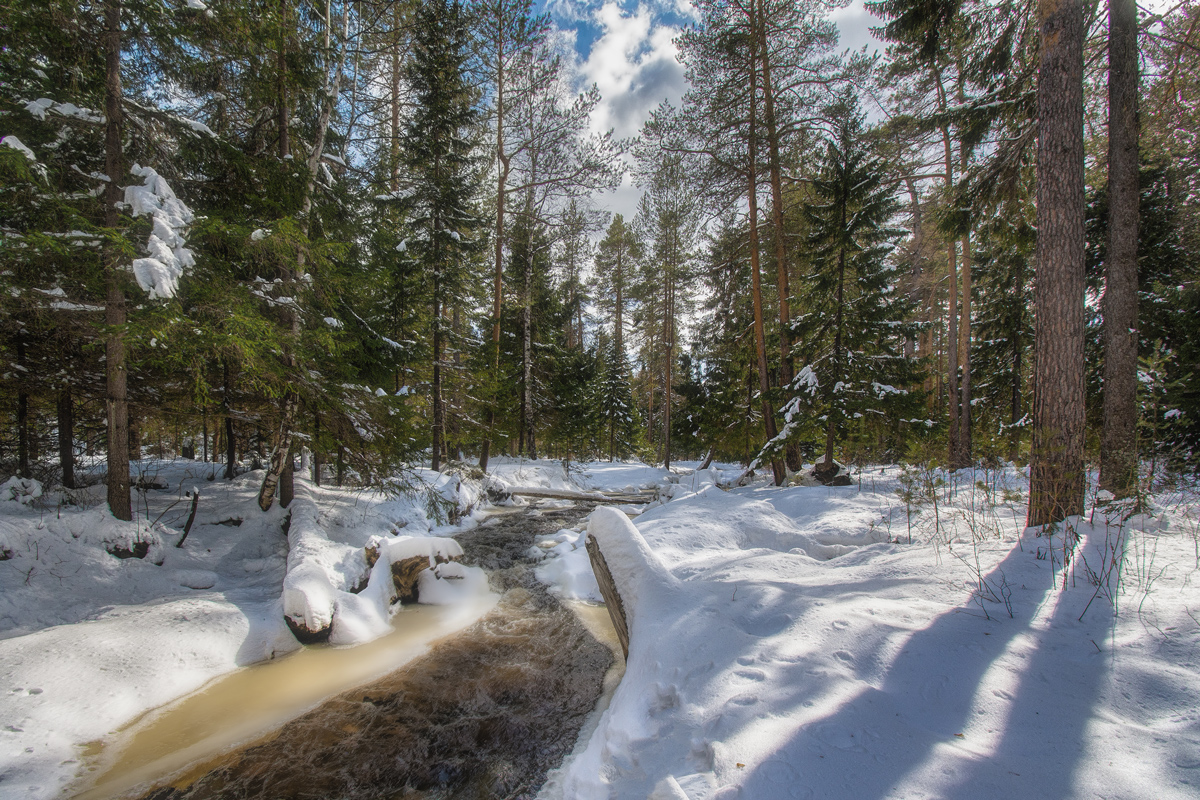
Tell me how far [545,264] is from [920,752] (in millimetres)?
20166

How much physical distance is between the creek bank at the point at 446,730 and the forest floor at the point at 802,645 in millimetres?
555

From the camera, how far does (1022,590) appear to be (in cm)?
313

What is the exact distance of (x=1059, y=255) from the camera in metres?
4.46

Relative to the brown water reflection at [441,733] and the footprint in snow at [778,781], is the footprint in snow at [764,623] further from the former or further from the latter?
the brown water reflection at [441,733]

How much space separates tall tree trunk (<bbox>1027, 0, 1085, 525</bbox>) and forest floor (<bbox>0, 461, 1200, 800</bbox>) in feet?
2.47

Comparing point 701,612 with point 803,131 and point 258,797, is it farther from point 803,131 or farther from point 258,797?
point 803,131

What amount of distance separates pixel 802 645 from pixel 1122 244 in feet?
23.7

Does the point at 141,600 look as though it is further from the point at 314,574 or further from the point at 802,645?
the point at 802,645

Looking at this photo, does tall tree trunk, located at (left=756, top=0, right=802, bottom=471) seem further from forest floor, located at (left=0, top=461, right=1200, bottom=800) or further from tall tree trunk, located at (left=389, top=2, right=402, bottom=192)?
tall tree trunk, located at (left=389, top=2, right=402, bottom=192)

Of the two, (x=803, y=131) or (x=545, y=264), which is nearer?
(x=803, y=131)

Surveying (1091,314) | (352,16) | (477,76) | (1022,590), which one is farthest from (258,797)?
(477,76)

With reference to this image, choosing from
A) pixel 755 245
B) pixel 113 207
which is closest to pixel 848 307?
pixel 755 245

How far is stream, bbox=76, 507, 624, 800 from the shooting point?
3109 millimetres

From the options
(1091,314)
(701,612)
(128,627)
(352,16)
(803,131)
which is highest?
(352,16)
